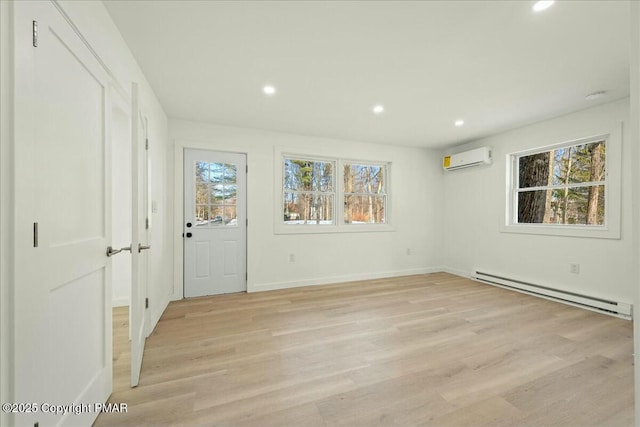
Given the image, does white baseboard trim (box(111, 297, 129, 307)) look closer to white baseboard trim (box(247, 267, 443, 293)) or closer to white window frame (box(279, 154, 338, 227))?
white baseboard trim (box(247, 267, 443, 293))

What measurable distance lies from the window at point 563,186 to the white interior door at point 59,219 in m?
4.98

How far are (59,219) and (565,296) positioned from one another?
495 cm

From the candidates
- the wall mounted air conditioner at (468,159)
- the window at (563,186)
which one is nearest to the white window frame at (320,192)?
the wall mounted air conditioner at (468,159)

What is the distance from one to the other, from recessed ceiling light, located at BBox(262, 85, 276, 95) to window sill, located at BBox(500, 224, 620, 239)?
392cm

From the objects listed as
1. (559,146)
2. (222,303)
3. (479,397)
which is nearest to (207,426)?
(479,397)

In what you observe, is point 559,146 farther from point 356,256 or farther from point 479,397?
point 479,397

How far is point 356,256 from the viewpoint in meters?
4.66

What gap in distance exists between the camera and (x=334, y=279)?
4473 millimetres

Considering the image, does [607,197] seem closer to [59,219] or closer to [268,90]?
[268,90]

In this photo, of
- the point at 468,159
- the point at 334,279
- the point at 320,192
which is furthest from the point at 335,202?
the point at 468,159

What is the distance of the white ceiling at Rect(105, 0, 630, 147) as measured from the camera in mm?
1742

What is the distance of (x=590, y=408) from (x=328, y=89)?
10.2ft

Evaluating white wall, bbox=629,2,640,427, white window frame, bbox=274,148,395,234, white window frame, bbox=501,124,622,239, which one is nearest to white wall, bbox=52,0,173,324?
white window frame, bbox=274,148,395,234

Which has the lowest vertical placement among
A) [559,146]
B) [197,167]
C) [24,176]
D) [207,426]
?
[207,426]
